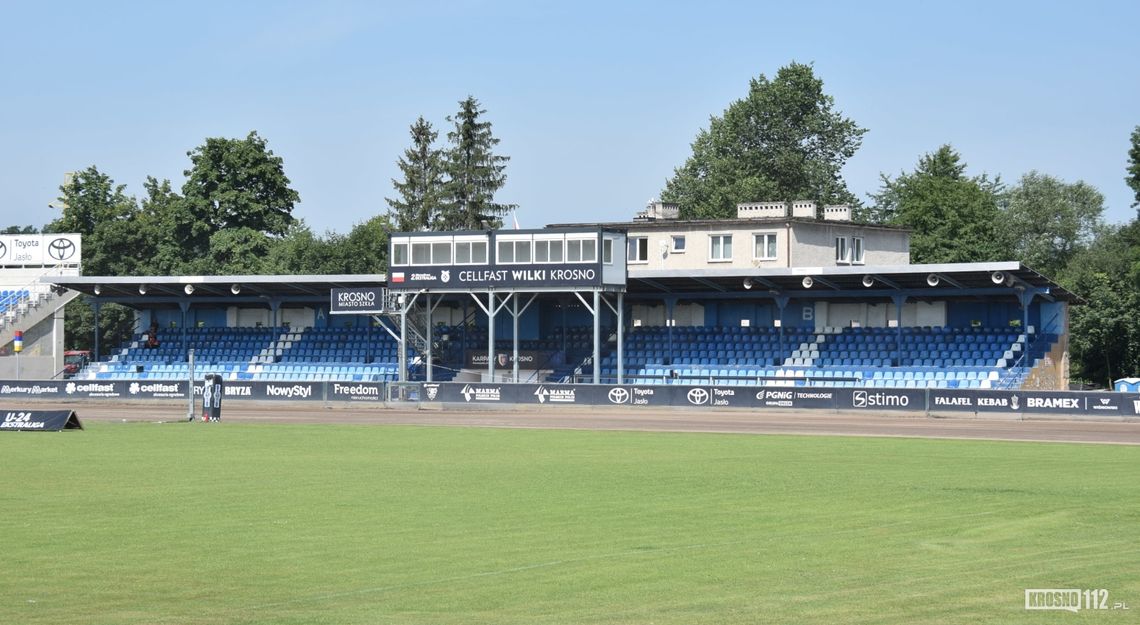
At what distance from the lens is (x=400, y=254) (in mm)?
72125

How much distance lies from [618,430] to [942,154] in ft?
278

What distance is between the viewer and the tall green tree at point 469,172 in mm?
116812

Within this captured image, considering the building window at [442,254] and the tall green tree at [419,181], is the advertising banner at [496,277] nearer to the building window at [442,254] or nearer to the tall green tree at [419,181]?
the building window at [442,254]

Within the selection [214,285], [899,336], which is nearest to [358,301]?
[214,285]

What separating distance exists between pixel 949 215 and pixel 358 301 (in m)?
50.7

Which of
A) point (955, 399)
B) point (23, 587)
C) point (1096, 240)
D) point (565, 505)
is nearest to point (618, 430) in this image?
point (955, 399)

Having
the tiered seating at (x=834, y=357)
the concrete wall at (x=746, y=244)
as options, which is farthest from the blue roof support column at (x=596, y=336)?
the concrete wall at (x=746, y=244)

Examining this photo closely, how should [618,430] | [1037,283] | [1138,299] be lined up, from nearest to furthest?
[618,430]
[1037,283]
[1138,299]

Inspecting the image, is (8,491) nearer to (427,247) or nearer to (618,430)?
(618,430)

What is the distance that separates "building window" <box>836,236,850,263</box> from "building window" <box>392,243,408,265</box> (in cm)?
2296

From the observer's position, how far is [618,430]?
46.9 metres

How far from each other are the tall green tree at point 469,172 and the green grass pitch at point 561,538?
275ft

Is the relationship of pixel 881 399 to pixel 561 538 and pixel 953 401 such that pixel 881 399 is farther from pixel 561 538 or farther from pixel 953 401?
pixel 561 538

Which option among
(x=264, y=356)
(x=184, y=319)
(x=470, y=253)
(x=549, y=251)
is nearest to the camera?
(x=549, y=251)
